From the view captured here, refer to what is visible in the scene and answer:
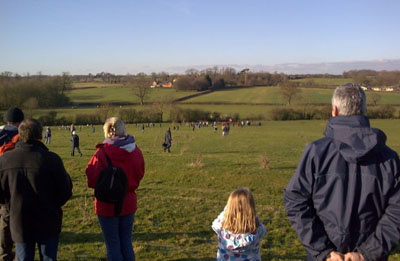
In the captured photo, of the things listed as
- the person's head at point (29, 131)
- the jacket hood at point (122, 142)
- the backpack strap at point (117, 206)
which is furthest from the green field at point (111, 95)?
the person's head at point (29, 131)

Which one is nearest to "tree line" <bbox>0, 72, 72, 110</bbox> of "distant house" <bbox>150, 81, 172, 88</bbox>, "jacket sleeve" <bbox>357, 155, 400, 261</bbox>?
"distant house" <bbox>150, 81, 172, 88</bbox>

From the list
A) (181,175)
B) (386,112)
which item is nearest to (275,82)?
(386,112)

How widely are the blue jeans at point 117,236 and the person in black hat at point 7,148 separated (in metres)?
1.13

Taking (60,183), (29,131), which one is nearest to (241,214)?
(60,183)

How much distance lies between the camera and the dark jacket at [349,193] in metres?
2.37

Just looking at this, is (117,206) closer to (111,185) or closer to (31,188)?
(111,185)

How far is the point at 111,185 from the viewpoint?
3.53 metres

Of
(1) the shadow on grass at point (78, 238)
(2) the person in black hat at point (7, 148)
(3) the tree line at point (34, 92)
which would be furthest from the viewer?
(3) the tree line at point (34, 92)

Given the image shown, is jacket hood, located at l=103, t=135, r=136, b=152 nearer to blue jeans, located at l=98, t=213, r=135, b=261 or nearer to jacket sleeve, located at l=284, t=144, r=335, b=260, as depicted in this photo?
blue jeans, located at l=98, t=213, r=135, b=261

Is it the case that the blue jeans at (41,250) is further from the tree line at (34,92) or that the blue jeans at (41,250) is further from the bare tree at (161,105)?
the tree line at (34,92)

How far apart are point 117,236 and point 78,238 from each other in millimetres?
2199

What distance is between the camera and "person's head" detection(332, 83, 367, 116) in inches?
98.6

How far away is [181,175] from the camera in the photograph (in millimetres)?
14461

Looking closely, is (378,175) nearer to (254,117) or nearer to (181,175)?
(181,175)
